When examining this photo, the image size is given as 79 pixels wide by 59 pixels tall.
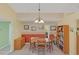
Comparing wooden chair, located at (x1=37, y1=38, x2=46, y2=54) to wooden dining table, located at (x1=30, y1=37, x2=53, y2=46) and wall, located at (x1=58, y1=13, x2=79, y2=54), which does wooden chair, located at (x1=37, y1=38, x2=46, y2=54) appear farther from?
wall, located at (x1=58, y1=13, x2=79, y2=54)

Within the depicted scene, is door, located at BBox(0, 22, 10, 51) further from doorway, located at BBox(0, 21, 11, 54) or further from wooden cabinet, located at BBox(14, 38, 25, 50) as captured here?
wooden cabinet, located at BBox(14, 38, 25, 50)

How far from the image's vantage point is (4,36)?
336 cm

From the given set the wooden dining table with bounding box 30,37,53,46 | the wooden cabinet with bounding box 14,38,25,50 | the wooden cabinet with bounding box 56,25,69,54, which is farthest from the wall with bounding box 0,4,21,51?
the wooden cabinet with bounding box 56,25,69,54

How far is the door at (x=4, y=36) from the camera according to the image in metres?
3.34

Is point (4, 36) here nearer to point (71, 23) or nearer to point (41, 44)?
point (41, 44)

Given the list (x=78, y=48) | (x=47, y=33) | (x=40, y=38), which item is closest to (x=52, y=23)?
(x=47, y=33)

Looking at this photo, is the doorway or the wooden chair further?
the wooden chair

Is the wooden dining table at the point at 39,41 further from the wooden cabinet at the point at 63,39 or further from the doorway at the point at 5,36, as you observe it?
the doorway at the point at 5,36

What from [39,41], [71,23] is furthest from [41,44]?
[71,23]

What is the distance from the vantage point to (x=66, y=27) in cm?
361

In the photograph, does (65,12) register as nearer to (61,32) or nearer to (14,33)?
(61,32)

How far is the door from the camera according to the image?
3.34 m

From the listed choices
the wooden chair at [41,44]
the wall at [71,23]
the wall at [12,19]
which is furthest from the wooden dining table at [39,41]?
→ the wall at [71,23]

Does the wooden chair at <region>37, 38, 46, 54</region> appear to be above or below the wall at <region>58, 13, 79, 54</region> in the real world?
below
